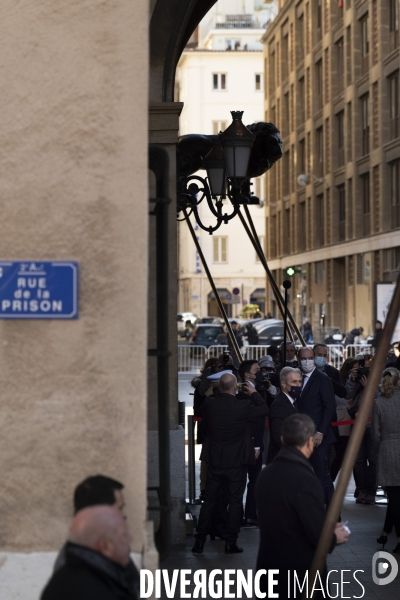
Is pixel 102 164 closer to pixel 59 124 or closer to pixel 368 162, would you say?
pixel 59 124

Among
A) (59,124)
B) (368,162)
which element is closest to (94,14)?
(59,124)

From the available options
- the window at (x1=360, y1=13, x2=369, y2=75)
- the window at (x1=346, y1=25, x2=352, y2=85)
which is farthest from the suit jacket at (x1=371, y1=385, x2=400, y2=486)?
the window at (x1=346, y1=25, x2=352, y2=85)

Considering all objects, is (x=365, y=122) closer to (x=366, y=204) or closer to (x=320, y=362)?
(x=366, y=204)

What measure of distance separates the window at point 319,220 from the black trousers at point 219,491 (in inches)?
1902

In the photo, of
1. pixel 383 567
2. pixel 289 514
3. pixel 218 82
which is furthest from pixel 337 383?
pixel 218 82

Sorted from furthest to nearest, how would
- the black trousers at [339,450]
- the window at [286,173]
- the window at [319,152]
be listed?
the window at [286,173]
the window at [319,152]
the black trousers at [339,450]

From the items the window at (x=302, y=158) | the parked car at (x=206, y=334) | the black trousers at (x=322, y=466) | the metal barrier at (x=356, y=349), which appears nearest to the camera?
the black trousers at (x=322, y=466)

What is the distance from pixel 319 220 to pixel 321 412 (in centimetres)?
4872

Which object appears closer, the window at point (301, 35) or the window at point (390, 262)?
the window at point (390, 262)

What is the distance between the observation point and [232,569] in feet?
32.4

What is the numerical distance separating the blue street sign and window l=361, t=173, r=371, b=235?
1745 inches

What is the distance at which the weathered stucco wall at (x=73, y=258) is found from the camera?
230 inches

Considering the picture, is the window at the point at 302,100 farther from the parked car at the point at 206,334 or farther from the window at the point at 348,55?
the parked car at the point at 206,334

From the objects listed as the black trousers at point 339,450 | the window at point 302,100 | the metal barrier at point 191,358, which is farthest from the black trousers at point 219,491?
the window at point 302,100
